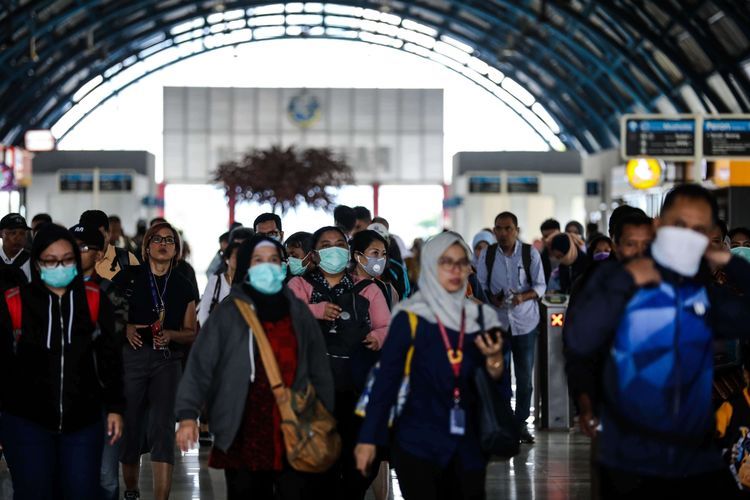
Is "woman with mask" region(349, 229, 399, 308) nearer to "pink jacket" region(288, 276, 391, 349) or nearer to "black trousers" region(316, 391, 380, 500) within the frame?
"pink jacket" region(288, 276, 391, 349)

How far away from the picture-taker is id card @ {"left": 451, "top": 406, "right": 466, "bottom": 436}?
202 inches

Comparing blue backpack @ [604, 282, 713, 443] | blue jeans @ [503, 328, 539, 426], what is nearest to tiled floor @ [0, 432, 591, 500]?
blue jeans @ [503, 328, 539, 426]

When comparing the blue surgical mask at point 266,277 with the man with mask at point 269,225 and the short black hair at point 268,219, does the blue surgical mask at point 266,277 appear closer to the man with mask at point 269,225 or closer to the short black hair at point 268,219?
the man with mask at point 269,225

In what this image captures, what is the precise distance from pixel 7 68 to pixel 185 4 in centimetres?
718

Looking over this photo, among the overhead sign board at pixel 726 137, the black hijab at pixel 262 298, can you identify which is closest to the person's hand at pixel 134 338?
the black hijab at pixel 262 298

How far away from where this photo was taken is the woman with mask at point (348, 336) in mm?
6968

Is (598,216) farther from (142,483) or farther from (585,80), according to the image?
(142,483)

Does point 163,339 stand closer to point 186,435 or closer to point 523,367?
point 186,435

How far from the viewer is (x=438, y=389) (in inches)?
204

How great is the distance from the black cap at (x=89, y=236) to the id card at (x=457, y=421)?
2.75m

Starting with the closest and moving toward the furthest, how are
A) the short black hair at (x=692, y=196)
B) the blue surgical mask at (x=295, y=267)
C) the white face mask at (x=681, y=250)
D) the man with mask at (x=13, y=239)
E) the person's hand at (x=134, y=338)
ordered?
the white face mask at (x=681, y=250), the short black hair at (x=692, y=196), the person's hand at (x=134, y=338), the blue surgical mask at (x=295, y=267), the man with mask at (x=13, y=239)

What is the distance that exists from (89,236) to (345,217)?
12.6ft

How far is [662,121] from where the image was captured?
25688mm

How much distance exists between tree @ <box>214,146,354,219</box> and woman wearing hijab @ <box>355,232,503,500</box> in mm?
30859
